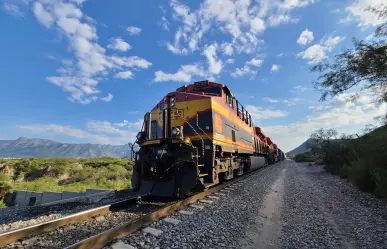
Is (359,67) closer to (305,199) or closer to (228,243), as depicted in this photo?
(305,199)

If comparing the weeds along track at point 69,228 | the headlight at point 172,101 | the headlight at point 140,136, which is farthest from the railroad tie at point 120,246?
the headlight at point 172,101

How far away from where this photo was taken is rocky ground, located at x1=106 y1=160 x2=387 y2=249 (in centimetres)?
378

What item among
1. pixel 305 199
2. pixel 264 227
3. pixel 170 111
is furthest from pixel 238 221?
pixel 170 111

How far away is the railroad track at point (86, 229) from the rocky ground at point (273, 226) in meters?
0.18

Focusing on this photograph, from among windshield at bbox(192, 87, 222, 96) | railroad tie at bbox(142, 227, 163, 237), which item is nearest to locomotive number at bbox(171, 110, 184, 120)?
windshield at bbox(192, 87, 222, 96)

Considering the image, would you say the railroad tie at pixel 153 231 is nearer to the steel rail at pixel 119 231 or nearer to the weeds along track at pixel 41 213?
the steel rail at pixel 119 231

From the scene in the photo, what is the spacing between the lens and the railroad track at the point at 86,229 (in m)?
3.55

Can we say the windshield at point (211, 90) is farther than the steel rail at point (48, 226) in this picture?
Yes

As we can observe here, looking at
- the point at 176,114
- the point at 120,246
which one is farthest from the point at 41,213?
the point at 176,114

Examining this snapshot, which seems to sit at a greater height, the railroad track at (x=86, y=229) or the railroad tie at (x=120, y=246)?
the railroad track at (x=86, y=229)

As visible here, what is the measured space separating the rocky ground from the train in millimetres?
923

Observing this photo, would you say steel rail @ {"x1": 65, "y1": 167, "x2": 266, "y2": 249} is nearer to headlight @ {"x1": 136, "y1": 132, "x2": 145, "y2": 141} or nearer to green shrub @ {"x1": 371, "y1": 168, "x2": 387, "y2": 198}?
headlight @ {"x1": 136, "y1": 132, "x2": 145, "y2": 141}

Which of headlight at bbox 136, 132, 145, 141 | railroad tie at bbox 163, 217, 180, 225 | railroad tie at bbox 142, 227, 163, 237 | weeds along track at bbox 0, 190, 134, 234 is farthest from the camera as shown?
headlight at bbox 136, 132, 145, 141

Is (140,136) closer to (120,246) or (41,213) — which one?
(41,213)
